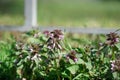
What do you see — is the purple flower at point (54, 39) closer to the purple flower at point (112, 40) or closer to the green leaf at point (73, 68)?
the green leaf at point (73, 68)

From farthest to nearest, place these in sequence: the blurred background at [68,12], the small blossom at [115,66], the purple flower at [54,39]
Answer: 1. the blurred background at [68,12]
2. the purple flower at [54,39]
3. the small blossom at [115,66]

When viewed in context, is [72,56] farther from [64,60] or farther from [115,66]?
[115,66]

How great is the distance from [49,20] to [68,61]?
4.88 metres

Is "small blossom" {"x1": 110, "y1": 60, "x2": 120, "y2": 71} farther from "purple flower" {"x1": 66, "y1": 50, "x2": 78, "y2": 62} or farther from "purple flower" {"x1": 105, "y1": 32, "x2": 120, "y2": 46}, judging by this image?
"purple flower" {"x1": 66, "y1": 50, "x2": 78, "y2": 62}

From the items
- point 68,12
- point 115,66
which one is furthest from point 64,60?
point 68,12

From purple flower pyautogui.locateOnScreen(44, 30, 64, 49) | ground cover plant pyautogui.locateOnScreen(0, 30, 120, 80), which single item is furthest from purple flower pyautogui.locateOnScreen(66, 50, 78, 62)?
purple flower pyautogui.locateOnScreen(44, 30, 64, 49)

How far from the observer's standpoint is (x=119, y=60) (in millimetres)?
2967

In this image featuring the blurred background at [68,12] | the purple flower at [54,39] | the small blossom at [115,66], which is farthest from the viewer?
the blurred background at [68,12]

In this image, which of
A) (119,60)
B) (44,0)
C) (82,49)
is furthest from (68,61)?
(44,0)

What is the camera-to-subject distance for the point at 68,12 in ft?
32.1

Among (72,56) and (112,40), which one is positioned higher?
(112,40)

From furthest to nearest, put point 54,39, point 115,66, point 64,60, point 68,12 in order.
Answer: point 68,12 → point 64,60 → point 54,39 → point 115,66

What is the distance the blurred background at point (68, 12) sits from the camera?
803cm

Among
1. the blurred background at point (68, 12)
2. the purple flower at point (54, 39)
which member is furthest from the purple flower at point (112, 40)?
the blurred background at point (68, 12)
